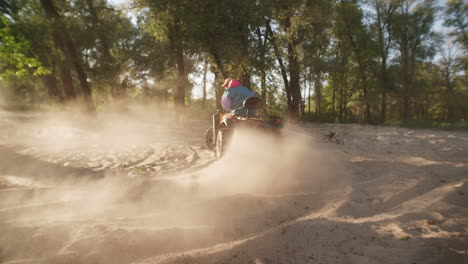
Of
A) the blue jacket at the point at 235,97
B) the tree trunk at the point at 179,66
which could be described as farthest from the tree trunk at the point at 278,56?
the blue jacket at the point at 235,97

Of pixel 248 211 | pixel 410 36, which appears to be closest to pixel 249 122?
pixel 248 211

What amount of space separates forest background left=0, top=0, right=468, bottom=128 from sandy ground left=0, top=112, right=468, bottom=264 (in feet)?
20.1

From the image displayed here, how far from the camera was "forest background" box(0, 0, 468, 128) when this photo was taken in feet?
35.9

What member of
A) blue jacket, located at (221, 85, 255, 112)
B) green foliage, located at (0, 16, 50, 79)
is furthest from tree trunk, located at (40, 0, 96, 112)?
blue jacket, located at (221, 85, 255, 112)

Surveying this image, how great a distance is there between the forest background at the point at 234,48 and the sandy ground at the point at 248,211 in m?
6.12

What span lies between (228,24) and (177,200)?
10.0 meters

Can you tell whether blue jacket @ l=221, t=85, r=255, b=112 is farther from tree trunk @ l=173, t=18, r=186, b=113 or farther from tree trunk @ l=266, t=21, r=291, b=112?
tree trunk @ l=266, t=21, r=291, b=112

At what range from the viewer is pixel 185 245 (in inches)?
82.4

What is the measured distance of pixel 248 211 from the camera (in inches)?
113

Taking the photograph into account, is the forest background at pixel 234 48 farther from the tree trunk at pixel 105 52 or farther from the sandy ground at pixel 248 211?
the sandy ground at pixel 248 211

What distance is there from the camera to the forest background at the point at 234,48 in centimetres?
1093

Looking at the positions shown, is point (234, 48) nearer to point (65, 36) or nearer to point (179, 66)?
point (179, 66)

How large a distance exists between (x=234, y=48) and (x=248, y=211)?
974 centimetres

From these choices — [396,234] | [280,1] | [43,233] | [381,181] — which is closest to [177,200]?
[43,233]
